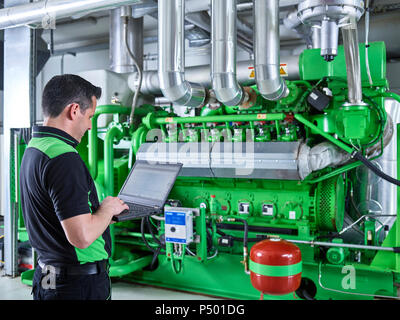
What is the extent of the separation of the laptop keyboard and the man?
9 centimetres

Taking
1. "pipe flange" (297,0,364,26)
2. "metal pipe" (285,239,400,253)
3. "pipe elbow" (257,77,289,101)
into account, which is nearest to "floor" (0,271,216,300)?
"metal pipe" (285,239,400,253)

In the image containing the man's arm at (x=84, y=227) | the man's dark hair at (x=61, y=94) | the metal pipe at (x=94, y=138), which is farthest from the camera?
the metal pipe at (x=94, y=138)

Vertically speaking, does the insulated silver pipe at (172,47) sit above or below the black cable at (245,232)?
above

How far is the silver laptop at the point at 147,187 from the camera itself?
195 centimetres

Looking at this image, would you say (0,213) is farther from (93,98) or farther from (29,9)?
(93,98)

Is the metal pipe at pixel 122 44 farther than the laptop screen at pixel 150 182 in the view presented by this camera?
Yes

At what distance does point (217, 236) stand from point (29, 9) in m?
2.78

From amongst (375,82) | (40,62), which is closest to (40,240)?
(375,82)

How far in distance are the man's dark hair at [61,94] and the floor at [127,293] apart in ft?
8.86

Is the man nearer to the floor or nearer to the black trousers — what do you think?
the black trousers

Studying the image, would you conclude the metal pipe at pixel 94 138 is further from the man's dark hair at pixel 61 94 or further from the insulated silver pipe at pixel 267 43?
the man's dark hair at pixel 61 94

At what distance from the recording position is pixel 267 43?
9.85 ft

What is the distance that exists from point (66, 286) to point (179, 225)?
1.95 meters

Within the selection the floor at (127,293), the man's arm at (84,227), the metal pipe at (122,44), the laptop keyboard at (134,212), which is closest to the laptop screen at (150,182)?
the laptop keyboard at (134,212)
